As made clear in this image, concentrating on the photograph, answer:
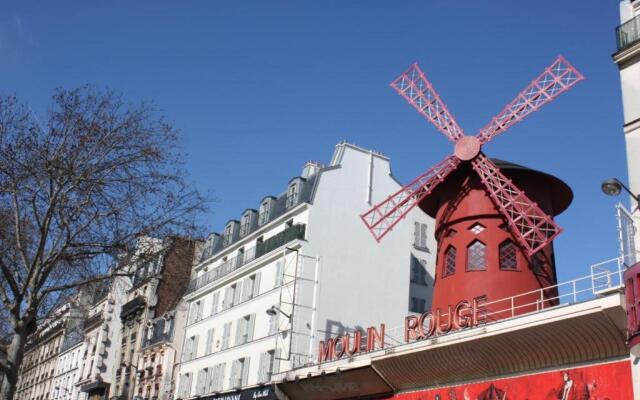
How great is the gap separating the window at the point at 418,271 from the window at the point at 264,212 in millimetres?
6777

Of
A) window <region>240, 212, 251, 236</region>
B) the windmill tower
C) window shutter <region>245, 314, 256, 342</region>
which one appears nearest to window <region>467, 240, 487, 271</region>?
the windmill tower

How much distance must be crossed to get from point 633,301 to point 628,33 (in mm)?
6693

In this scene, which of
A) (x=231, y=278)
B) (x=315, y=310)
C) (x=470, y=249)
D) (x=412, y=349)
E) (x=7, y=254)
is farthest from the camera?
(x=231, y=278)

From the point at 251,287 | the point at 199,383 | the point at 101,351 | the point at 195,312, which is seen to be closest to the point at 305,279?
the point at 251,287

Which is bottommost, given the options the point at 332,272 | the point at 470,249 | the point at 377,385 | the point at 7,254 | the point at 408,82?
the point at 377,385

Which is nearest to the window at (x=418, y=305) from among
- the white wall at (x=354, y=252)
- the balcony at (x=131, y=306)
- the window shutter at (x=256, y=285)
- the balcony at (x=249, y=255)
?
the white wall at (x=354, y=252)

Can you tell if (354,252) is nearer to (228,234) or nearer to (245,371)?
(245,371)

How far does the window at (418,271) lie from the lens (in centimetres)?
3159

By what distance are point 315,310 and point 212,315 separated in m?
8.03

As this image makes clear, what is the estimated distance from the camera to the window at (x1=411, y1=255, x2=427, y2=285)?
31.6 m

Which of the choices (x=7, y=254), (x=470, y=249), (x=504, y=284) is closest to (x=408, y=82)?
(x=470, y=249)

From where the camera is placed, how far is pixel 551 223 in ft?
63.6

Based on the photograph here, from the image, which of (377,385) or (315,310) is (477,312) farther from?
(315,310)

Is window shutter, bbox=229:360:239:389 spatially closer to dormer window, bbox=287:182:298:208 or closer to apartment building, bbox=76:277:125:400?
dormer window, bbox=287:182:298:208
